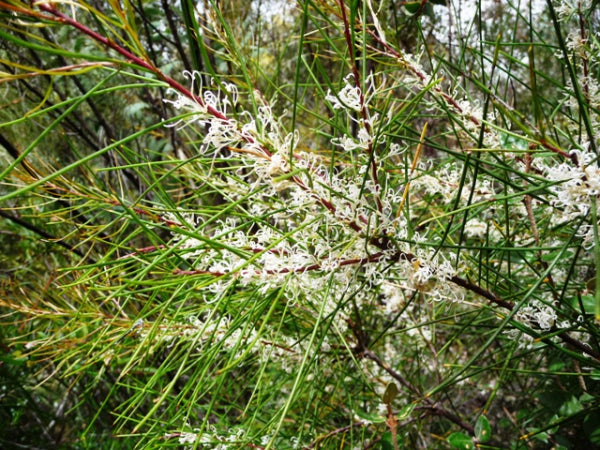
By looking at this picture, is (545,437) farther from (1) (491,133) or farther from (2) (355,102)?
(2) (355,102)

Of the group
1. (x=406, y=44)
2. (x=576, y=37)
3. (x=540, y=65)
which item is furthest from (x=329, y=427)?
(x=540, y=65)

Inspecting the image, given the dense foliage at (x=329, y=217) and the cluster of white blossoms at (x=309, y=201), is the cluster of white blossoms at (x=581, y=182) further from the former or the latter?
the cluster of white blossoms at (x=309, y=201)

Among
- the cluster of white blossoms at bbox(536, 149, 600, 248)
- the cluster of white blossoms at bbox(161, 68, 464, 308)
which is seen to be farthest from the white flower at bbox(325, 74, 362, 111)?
the cluster of white blossoms at bbox(536, 149, 600, 248)

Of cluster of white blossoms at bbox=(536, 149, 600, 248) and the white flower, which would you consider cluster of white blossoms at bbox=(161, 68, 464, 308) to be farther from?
cluster of white blossoms at bbox=(536, 149, 600, 248)

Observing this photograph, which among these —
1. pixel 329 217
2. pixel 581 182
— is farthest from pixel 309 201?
pixel 581 182

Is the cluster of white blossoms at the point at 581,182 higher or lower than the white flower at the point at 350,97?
lower

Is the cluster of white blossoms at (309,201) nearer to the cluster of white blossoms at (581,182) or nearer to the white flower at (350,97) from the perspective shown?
the white flower at (350,97)

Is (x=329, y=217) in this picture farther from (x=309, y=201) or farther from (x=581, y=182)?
(x=581, y=182)

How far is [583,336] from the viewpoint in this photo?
0.61m

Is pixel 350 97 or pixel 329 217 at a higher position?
pixel 350 97

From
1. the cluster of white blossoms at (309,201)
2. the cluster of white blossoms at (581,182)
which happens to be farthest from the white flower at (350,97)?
the cluster of white blossoms at (581,182)

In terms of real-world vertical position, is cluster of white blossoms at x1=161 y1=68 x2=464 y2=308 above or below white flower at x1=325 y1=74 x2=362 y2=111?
below

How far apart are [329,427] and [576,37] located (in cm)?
76

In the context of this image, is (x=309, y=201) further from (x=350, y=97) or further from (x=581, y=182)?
(x=581, y=182)
